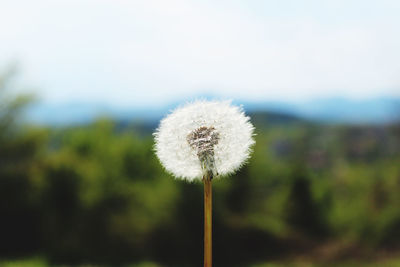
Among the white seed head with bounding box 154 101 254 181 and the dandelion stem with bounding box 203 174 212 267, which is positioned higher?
the white seed head with bounding box 154 101 254 181

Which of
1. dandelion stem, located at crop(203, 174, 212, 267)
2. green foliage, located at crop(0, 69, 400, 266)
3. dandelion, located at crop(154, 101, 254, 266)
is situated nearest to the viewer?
dandelion stem, located at crop(203, 174, 212, 267)

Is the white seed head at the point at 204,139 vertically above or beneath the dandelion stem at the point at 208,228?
above

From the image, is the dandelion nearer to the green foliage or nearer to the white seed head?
the white seed head

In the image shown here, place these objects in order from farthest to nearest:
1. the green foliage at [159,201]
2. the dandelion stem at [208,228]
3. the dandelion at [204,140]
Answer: the green foliage at [159,201] → the dandelion at [204,140] → the dandelion stem at [208,228]

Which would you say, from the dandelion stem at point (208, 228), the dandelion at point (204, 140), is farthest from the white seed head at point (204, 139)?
the dandelion stem at point (208, 228)

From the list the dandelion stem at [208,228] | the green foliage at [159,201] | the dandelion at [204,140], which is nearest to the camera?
the dandelion stem at [208,228]

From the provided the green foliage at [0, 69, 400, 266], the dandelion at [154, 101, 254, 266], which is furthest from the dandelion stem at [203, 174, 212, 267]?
the green foliage at [0, 69, 400, 266]

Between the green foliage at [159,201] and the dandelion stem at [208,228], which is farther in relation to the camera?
the green foliage at [159,201]

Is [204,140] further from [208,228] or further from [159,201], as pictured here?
[159,201]

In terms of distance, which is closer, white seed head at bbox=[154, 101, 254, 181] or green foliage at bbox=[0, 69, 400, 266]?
white seed head at bbox=[154, 101, 254, 181]

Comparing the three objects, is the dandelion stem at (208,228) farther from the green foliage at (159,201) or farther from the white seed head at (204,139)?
the green foliage at (159,201)
